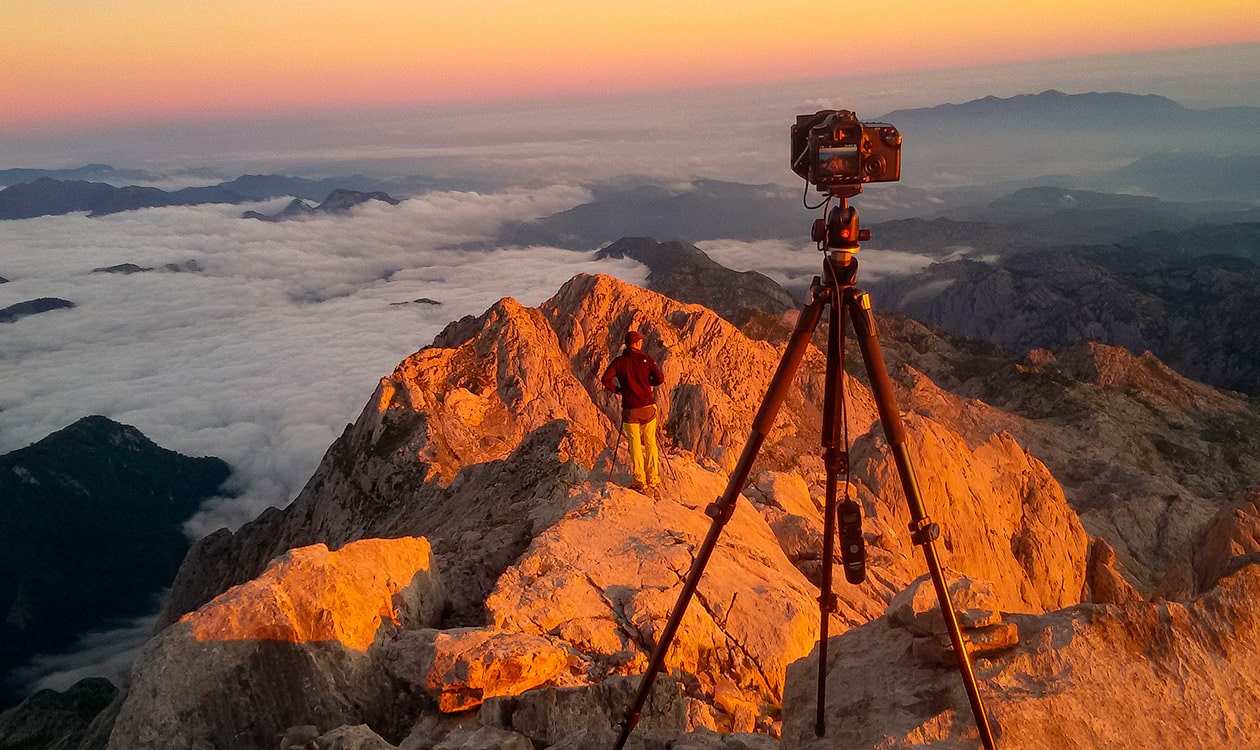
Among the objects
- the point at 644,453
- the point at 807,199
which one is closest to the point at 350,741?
the point at 807,199

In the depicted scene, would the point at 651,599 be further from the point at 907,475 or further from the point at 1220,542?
the point at 1220,542

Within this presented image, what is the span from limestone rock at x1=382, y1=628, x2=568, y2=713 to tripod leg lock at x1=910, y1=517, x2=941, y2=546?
570 centimetres

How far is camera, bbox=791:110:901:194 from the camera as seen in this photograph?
5.78 m

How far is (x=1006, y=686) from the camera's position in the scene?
6473 mm

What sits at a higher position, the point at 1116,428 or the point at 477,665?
the point at 477,665

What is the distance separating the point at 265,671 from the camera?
9.86 m

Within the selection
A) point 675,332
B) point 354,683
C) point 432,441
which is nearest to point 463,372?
point 432,441

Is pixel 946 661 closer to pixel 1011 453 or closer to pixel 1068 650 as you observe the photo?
pixel 1068 650

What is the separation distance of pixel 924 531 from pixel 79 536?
21605cm

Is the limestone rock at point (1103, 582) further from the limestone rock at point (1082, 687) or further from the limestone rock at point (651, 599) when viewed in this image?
the limestone rock at point (1082, 687)

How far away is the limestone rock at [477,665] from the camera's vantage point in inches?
347

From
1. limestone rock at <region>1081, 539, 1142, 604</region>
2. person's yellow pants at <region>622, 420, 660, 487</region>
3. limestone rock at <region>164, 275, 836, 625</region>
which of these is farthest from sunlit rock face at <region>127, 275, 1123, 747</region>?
limestone rock at <region>1081, 539, 1142, 604</region>

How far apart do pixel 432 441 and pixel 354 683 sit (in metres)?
36.1

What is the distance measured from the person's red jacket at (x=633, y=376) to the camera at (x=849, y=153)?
784cm
